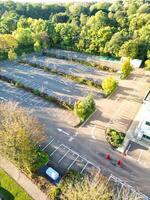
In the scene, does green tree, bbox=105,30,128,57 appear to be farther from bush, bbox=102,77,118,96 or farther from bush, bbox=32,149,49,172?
bush, bbox=32,149,49,172

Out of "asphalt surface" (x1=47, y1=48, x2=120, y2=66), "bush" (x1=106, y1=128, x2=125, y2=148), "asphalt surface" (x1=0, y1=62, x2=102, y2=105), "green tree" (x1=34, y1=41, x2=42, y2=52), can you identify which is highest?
"green tree" (x1=34, y1=41, x2=42, y2=52)

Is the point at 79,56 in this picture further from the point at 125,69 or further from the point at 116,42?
the point at 125,69

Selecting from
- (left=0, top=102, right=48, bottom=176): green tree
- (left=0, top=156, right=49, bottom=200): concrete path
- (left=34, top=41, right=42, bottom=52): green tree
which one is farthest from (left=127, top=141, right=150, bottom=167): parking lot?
(left=34, top=41, right=42, bottom=52): green tree

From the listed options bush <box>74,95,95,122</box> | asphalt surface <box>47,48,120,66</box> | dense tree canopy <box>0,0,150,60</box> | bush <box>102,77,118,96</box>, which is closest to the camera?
bush <box>74,95,95,122</box>

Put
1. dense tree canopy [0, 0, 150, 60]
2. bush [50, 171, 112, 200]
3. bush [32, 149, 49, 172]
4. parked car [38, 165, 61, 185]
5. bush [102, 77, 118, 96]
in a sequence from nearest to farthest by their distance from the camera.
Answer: bush [50, 171, 112, 200], parked car [38, 165, 61, 185], bush [32, 149, 49, 172], bush [102, 77, 118, 96], dense tree canopy [0, 0, 150, 60]

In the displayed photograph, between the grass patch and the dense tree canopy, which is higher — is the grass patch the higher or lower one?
the lower one

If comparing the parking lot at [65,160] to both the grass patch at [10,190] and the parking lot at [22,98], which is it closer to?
the grass patch at [10,190]

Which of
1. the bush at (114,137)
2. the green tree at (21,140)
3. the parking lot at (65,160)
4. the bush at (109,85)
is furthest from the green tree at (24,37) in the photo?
the bush at (114,137)
